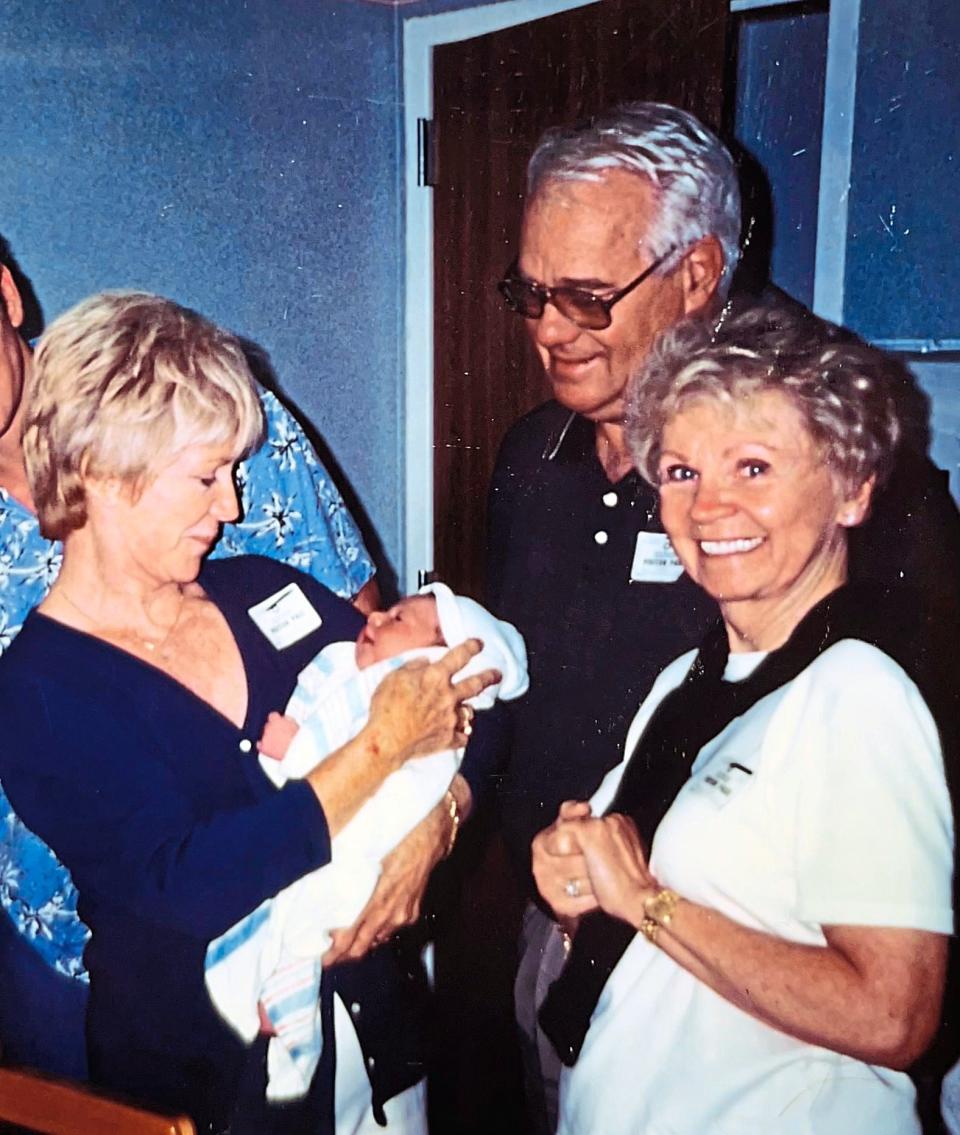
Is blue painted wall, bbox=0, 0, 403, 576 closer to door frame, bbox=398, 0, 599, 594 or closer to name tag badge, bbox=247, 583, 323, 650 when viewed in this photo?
door frame, bbox=398, 0, 599, 594

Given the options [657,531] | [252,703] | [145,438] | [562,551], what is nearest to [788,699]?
[657,531]

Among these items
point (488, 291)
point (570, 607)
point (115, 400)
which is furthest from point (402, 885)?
point (488, 291)

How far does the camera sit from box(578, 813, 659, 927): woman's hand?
125 centimetres

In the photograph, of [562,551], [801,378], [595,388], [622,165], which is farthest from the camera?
[562,551]

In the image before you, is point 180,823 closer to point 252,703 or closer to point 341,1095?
point 252,703

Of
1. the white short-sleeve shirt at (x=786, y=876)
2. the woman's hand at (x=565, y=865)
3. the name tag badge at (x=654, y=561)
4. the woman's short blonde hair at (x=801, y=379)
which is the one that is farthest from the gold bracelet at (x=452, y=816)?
the woman's short blonde hair at (x=801, y=379)

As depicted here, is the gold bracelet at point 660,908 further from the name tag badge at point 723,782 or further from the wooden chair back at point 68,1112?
the wooden chair back at point 68,1112

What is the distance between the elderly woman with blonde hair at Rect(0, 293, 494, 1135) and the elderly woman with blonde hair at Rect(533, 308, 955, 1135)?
0.33m

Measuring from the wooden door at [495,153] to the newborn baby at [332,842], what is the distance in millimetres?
209

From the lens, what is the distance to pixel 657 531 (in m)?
1.29

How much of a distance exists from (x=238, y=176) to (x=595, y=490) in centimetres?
62

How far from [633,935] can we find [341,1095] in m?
0.48

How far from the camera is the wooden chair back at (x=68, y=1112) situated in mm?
1262

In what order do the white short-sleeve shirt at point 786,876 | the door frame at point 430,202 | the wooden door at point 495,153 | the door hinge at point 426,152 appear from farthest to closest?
the door hinge at point 426,152
the wooden door at point 495,153
the door frame at point 430,202
the white short-sleeve shirt at point 786,876
